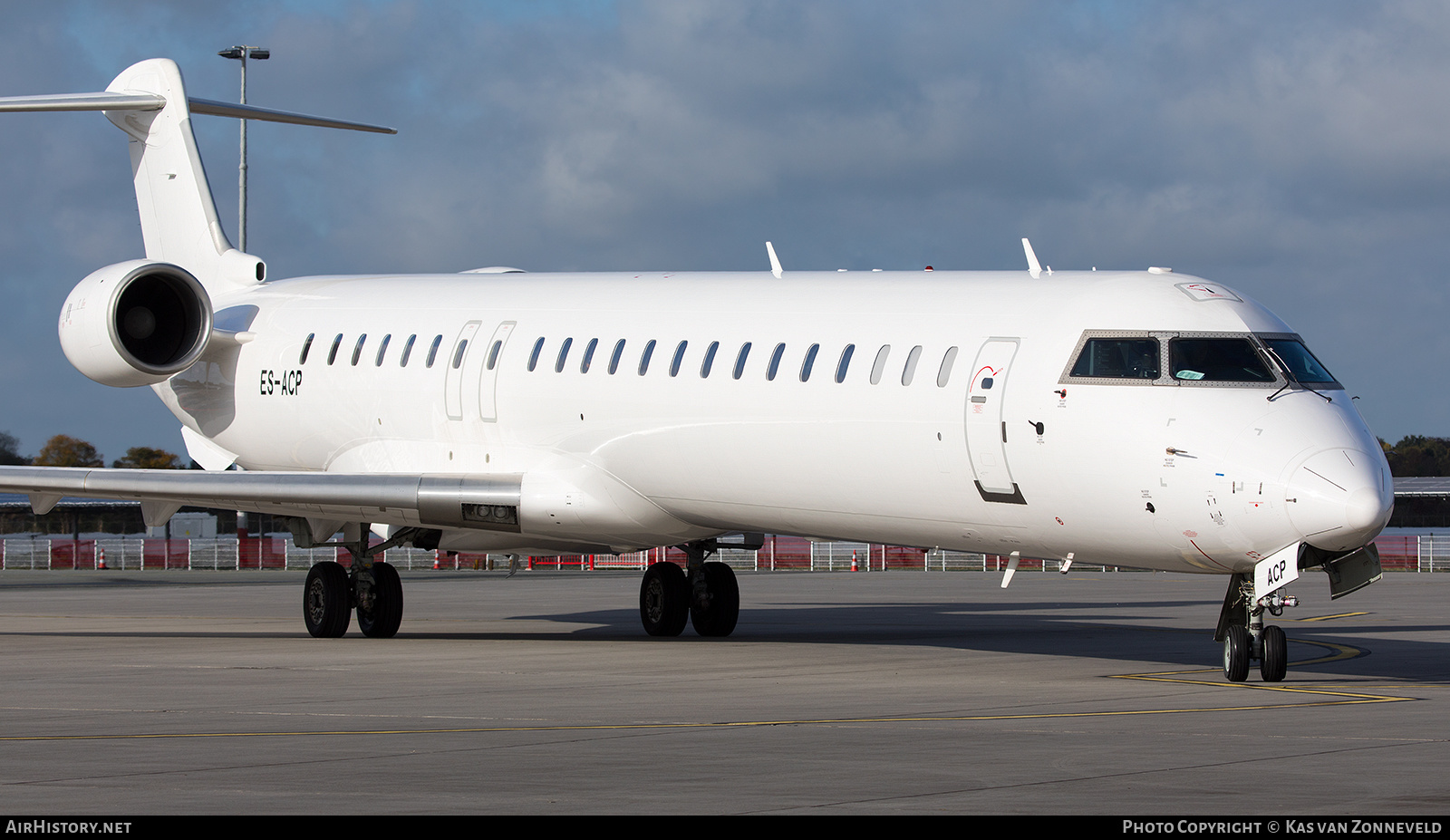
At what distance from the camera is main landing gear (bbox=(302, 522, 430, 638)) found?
69.7 feet

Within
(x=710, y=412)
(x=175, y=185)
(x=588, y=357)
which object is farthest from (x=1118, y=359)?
(x=175, y=185)

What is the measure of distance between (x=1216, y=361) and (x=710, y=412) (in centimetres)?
524

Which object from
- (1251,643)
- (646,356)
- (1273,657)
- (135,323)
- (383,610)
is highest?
(135,323)

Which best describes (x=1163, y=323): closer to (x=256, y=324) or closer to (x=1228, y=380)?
(x=1228, y=380)

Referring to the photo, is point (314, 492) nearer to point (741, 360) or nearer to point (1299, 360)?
point (741, 360)

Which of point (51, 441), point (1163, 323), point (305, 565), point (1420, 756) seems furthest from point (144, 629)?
point (51, 441)

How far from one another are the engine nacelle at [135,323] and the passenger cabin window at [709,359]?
725cm

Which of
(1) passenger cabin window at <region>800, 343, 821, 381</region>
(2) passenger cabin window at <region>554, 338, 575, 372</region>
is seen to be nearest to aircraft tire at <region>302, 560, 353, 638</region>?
(2) passenger cabin window at <region>554, 338, 575, 372</region>

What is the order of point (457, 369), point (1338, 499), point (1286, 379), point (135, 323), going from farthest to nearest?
point (135, 323)
point (457, 369)
point (1286, 379)
point (1338, 499)

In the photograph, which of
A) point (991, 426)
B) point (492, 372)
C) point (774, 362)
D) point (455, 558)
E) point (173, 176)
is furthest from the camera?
point (455, 558)

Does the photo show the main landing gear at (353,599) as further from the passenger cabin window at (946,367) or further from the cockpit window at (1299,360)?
the cockpit window at (1299,360)

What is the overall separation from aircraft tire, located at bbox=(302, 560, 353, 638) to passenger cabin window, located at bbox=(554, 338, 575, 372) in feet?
12.5

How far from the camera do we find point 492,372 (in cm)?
2030

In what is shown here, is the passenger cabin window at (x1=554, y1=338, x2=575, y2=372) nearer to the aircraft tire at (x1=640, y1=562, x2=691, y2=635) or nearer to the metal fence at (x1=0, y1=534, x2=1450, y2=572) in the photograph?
the aircraft tire at (x1=640, y1=562, x2=691, y2=635)
